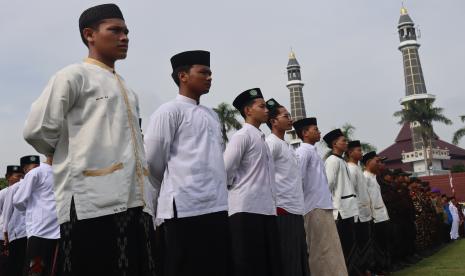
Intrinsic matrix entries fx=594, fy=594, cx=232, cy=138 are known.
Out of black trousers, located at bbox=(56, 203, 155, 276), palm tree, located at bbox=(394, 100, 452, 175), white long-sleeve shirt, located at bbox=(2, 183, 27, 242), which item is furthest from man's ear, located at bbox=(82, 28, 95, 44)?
palm tree, located at bbox=(394, 100, 452, 175)

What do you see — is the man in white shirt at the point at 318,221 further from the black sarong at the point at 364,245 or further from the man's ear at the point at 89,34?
the man's ear at the point at 89,34

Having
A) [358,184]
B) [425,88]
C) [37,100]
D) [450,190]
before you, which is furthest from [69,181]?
[425,88]

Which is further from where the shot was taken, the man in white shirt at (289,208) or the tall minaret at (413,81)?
the tall minaret at (413,81)

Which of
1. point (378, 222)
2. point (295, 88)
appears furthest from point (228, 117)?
point (295, 88)

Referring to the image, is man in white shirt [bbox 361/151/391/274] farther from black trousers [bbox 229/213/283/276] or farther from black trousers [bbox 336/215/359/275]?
black trousers [bbox 229/213/283/276]

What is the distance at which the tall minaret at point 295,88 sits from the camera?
268 ft

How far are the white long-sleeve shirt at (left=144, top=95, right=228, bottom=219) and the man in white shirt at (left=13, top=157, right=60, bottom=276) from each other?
316 centimetres

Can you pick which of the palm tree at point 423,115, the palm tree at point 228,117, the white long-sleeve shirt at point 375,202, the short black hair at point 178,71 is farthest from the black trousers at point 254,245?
the palm tree at point 423,115

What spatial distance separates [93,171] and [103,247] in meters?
0.35

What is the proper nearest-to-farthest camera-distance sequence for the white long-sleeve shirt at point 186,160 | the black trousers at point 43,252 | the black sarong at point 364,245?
1. the white long-sleeve shirt at point 186,160
2. the black trousers at point 43,252
3. the black sarong at point 364,245

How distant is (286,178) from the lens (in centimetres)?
592

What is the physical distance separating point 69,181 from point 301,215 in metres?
3.60

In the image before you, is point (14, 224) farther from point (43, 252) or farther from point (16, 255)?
point (43, 252)

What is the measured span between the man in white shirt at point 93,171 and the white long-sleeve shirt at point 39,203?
4030mm
